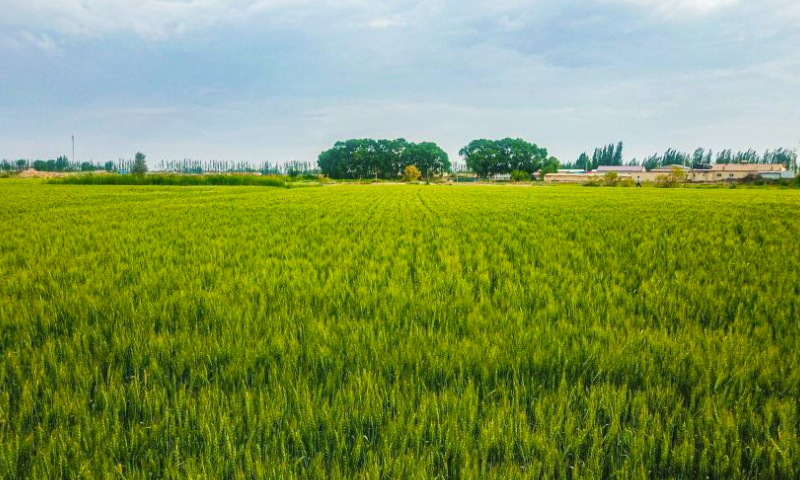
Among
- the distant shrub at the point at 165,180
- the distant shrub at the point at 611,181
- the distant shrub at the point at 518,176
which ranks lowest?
the distant shrub at the point at 165,180

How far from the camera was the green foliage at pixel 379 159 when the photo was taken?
413 feet

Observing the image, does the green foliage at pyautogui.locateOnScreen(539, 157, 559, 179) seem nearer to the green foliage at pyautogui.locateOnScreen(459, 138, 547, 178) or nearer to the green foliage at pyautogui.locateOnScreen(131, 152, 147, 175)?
the green foliage at pyautogui.locateOnScreen(459, 138, 547, 178)

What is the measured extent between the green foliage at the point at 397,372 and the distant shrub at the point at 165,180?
49.8 m

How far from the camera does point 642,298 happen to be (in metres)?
3.57

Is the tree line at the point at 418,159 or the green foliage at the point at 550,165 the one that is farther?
the green foliage at the point at 550,165

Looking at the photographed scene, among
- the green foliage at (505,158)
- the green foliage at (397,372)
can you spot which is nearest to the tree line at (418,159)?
the green foliage at (505,158)

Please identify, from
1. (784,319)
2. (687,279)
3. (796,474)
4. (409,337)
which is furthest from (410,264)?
(796,474)

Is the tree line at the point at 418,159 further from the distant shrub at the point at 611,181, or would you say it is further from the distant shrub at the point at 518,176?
the distant shrub at the point at 611,181

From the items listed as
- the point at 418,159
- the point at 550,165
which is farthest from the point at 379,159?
the point at 550,165

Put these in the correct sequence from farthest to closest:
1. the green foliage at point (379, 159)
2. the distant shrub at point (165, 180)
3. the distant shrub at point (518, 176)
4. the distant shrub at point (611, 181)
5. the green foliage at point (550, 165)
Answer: the green foliage at point (550, 165)
the green foliage at point (379, 159)
the distant shrub at point (518, 176)
the distant shrub at point (611, 181)
the distant shrub at point (165, 180)

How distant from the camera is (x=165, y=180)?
49.6 meters

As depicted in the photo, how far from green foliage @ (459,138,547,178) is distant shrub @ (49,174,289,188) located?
3306 inches

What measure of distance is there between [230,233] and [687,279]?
7107mm

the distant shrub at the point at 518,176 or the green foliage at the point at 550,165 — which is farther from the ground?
the green foliage at the point at 550,165
